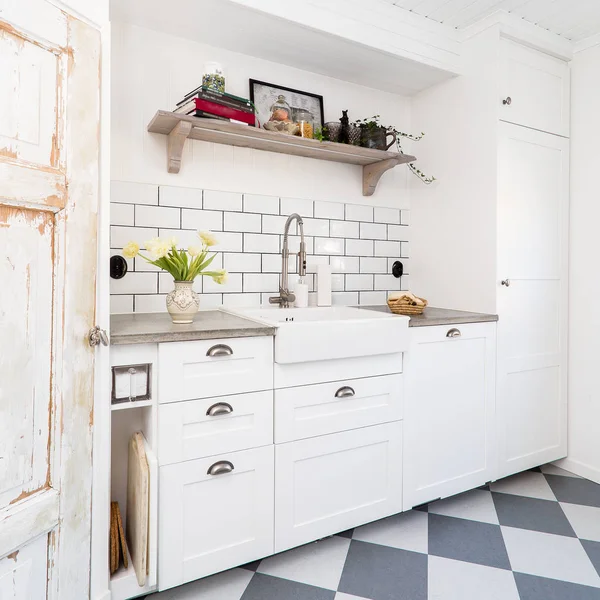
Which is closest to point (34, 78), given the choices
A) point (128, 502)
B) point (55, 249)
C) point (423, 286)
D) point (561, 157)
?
point (55, 249)

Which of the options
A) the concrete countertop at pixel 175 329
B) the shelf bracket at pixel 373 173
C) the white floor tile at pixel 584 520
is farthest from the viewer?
the shelf bracket at pixel 373 173

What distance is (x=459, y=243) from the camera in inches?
100

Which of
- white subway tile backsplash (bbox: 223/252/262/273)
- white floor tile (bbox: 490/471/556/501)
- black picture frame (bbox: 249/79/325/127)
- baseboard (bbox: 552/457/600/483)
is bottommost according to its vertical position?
white floor tile (bbox: 490/471/556/501)

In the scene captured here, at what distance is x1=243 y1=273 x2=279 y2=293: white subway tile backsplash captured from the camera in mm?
2309

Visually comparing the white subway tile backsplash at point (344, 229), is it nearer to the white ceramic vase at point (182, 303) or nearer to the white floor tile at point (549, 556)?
the white ceramic vase at point (182, 303)

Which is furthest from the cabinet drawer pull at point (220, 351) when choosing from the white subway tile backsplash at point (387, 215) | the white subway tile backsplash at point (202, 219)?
the white subway tile backsplash at point (387, 215)

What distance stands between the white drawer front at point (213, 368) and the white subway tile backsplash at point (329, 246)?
960 millimetres

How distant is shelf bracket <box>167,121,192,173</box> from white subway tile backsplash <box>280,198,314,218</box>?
570 mm

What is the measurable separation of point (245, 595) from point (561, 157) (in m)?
2.64

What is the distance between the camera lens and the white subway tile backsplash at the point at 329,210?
2.52 m

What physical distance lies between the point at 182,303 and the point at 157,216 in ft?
2.00

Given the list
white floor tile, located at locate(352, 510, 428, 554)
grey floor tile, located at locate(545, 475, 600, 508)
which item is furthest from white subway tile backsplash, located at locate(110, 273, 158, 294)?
grey floor tile, located at locate(545, 475, 600, 508)

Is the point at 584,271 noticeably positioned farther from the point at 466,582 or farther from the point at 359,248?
the point at 466,582

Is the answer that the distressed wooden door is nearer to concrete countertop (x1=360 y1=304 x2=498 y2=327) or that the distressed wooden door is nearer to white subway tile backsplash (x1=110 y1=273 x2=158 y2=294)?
white subway tile backsplash (x1=110 y1=273 x2=158 y2=294)
